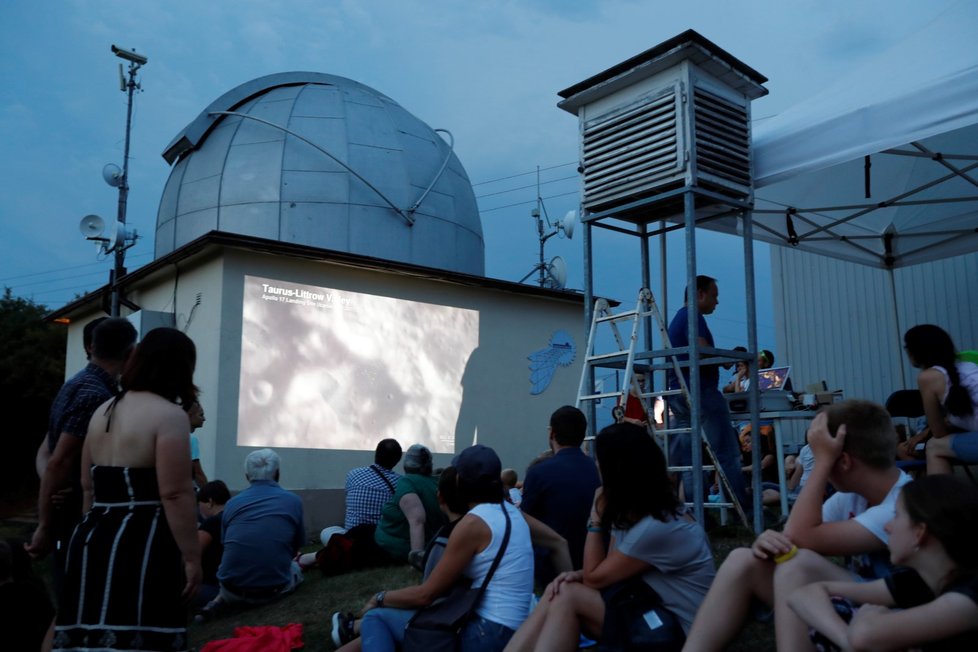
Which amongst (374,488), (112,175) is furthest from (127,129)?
(374,488)

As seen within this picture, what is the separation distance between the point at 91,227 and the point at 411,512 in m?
13.3

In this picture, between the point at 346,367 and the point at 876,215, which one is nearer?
the point at 876,215

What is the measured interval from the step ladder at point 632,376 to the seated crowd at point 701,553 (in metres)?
1.55

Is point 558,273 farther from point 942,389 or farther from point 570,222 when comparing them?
point 942,389

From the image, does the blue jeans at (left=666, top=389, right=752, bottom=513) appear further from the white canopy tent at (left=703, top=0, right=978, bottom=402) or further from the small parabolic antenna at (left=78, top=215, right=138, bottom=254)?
the small parabolic antenna at (left=78, top=215, right=138, bottom=254)

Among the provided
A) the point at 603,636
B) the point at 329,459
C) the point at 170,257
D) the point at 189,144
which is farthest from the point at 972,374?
the point at 189,144

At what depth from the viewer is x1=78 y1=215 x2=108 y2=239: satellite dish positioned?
55.8 feet

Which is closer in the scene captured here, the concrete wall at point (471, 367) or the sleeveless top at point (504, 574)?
the sleeveless top at point (504, 574)

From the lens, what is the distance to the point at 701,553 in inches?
135

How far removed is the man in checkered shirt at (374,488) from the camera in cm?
742

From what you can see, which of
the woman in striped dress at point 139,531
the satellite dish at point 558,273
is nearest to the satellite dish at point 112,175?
the satellite dish at point 558,273

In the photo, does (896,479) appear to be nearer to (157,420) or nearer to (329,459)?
(157,420)

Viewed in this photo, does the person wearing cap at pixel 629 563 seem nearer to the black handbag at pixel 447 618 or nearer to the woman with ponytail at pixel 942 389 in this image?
the black handbag at pixel 447 618

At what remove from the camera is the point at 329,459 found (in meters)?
11.2
